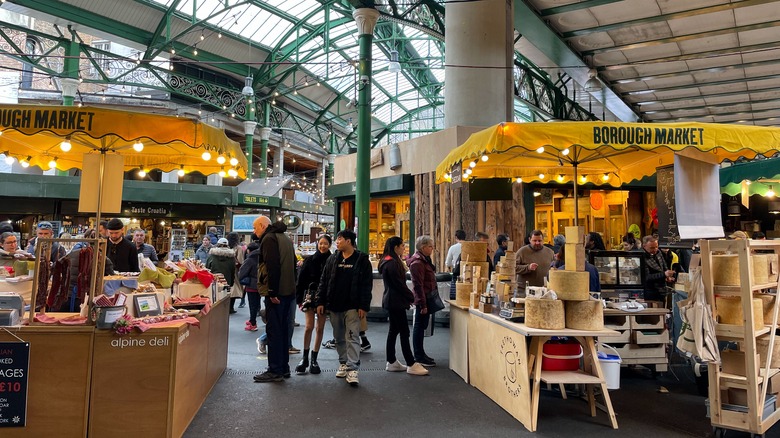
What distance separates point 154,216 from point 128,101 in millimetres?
6097

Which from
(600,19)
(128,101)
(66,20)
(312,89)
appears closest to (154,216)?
(128,101)

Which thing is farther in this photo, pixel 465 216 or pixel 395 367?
pixel 465 216

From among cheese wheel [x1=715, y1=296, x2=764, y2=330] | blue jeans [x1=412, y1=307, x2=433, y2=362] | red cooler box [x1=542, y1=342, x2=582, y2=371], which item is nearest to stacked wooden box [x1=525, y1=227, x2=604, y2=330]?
red cooler box [x1=542, y1=342, x2=582, y2=371]

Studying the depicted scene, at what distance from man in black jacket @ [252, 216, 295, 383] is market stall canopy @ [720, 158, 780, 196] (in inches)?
290

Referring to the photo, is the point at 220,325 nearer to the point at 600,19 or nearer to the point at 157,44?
the point at 600,19

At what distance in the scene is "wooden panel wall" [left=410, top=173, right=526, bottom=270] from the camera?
30.9ft

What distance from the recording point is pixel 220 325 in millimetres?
5414

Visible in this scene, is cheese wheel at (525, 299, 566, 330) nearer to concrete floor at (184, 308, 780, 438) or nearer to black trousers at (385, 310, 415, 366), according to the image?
concrete floor at (184, 308, 780, 438)

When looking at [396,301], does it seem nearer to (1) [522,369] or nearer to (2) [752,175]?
(1) [522,369]

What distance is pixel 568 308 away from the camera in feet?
13.8

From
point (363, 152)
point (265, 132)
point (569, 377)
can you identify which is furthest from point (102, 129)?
point (265, 132)

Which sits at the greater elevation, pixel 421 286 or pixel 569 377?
pixel 421 286

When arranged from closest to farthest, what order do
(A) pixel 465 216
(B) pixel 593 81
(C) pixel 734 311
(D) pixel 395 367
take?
(C) pixel 734 311 → (D) pixel 395 367 → (A) pixel 465 216 → (B) pixel 593 81

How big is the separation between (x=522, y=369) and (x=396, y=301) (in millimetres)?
1928
